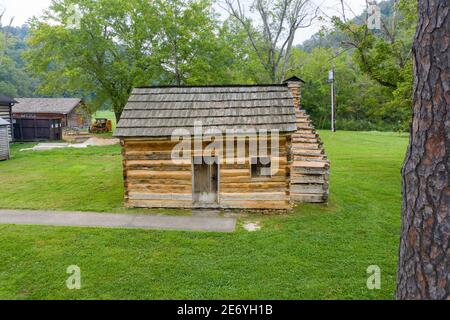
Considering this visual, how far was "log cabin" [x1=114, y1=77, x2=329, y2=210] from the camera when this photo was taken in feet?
36.7

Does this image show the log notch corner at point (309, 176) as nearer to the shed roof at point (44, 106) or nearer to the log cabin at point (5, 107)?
the log cabin at point (5, 107)

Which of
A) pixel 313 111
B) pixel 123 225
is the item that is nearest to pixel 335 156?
pixel 123 225

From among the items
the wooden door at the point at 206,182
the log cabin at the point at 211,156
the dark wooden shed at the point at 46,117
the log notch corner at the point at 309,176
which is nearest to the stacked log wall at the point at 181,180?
the log cabin at the point at 211,156

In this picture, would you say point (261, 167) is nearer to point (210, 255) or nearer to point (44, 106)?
point (210, 255)

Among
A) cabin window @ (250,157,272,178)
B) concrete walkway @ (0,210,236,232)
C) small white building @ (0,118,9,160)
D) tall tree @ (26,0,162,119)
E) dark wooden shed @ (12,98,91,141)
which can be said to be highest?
tall tree @ (26,0,162,119)

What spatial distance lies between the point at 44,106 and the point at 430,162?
39409 millimetres

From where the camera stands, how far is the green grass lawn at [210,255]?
6.69 metres

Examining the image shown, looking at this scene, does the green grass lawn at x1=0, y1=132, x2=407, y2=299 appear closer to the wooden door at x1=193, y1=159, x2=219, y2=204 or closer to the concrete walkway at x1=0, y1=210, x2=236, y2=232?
the concrete walkway at x1=0, y1=210, x2=236, y2=232

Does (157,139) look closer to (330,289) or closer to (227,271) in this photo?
(227,271)

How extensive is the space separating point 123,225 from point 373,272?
20.9 ft

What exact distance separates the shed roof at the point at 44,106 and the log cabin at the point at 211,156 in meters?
28.1

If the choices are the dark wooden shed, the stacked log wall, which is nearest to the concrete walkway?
the stacked log wall

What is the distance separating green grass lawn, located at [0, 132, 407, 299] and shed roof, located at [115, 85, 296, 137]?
8.65 ft
